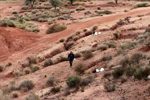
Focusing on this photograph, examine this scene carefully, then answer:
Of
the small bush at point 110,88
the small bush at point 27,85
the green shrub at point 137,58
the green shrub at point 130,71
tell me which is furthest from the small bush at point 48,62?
the small bush at point 110,88

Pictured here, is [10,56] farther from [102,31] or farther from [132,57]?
[132,57]

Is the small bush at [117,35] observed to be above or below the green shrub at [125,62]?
below

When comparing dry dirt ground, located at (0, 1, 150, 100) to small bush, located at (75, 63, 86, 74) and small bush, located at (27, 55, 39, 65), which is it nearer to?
small bush, located at (75, 63, 86, 74)

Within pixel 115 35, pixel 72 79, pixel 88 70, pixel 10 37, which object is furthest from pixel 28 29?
pixel 72 79

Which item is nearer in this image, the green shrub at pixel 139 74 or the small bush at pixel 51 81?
the green shrub at pixel 139 74

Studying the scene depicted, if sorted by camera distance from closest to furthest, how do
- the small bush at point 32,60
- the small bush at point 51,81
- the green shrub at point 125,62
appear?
the green shrub at point 125,62 → the small bush at point 51,81 → the small bush at point 32,60

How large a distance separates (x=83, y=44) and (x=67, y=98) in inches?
493

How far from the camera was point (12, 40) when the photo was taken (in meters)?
30.4

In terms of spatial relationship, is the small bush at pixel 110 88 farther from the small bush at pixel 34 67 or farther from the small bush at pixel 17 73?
the small bush at pixel 17 73

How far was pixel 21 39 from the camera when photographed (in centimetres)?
3095

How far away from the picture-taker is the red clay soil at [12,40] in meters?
28.7

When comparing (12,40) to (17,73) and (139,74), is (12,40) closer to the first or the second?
(17,73)

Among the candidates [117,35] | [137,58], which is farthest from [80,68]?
[117,35]

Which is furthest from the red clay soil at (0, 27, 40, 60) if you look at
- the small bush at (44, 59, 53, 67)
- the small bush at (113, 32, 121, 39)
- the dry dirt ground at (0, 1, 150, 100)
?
the small bush at (113, 32, 121, 39)
